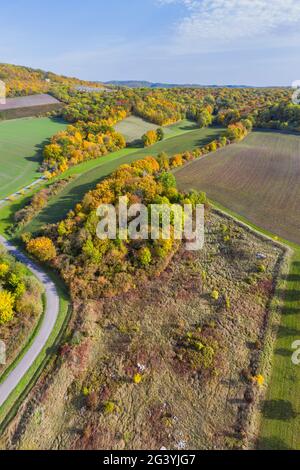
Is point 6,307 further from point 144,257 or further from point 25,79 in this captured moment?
point 25,79

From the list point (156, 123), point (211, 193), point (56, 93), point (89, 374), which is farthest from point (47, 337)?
point (56, 93)

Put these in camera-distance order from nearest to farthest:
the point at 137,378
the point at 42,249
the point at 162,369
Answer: the point at 137,378
the point at 162,369
the point at 42,249

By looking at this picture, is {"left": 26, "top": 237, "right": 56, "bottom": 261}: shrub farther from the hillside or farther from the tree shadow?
the hillside

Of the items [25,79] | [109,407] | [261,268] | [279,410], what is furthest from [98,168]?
[25,79]

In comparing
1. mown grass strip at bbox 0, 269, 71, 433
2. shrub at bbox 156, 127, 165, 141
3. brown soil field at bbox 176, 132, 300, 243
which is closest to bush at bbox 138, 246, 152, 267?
mown grass strip at bbox 0, 269, 71, 433
